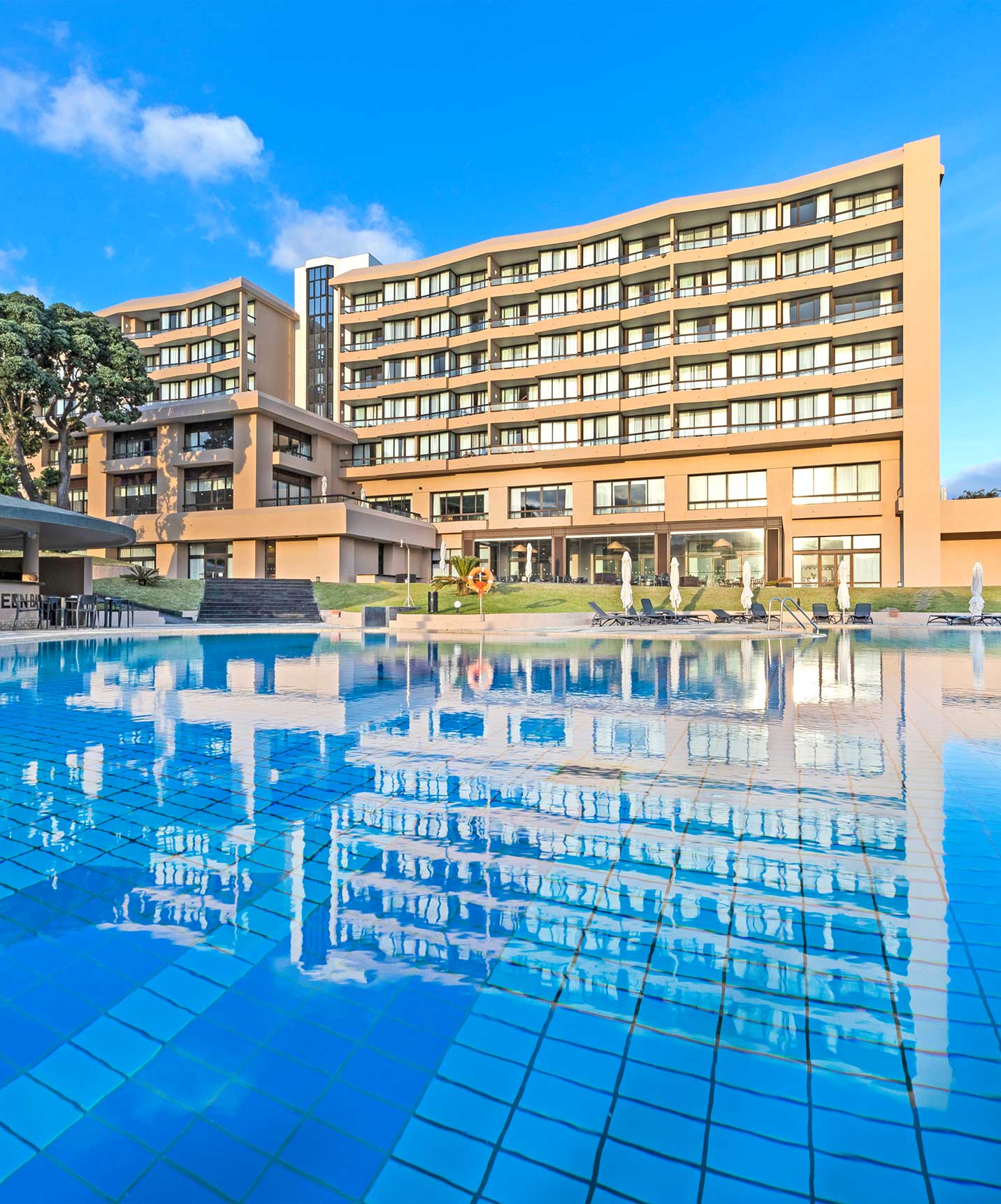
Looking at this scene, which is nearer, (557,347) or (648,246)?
(648,246)

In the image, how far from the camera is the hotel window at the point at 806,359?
39.1 m

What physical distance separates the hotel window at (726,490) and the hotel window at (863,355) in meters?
7.33

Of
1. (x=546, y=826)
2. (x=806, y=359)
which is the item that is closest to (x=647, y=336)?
(x=806, y=359)

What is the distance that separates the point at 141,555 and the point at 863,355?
45.5 m

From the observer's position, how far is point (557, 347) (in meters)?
45.2

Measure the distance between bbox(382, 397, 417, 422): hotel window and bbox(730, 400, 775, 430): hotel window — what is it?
22.2 metres

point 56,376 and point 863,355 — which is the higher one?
point 863,355

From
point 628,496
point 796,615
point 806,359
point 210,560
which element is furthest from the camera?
point 628,496

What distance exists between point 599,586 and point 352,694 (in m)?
28.1

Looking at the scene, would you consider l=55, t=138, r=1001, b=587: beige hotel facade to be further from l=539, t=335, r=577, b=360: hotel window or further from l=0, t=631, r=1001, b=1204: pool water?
l=0, t=631, r=1001, b=1204: pool water

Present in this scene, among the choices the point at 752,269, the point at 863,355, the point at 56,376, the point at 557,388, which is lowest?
the point at 56,376

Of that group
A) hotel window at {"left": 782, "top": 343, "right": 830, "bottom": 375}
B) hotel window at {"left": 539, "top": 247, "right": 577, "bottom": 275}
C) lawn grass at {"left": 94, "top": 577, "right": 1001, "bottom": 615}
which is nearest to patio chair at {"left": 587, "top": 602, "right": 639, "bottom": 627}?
lawn grass at {"left": 94, "top": 577, "right": 1001, "bottom": 615}

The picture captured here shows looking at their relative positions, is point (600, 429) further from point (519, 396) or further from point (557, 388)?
point (519, 396)

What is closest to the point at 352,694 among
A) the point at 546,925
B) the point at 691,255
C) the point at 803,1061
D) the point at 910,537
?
the point at 546,925
